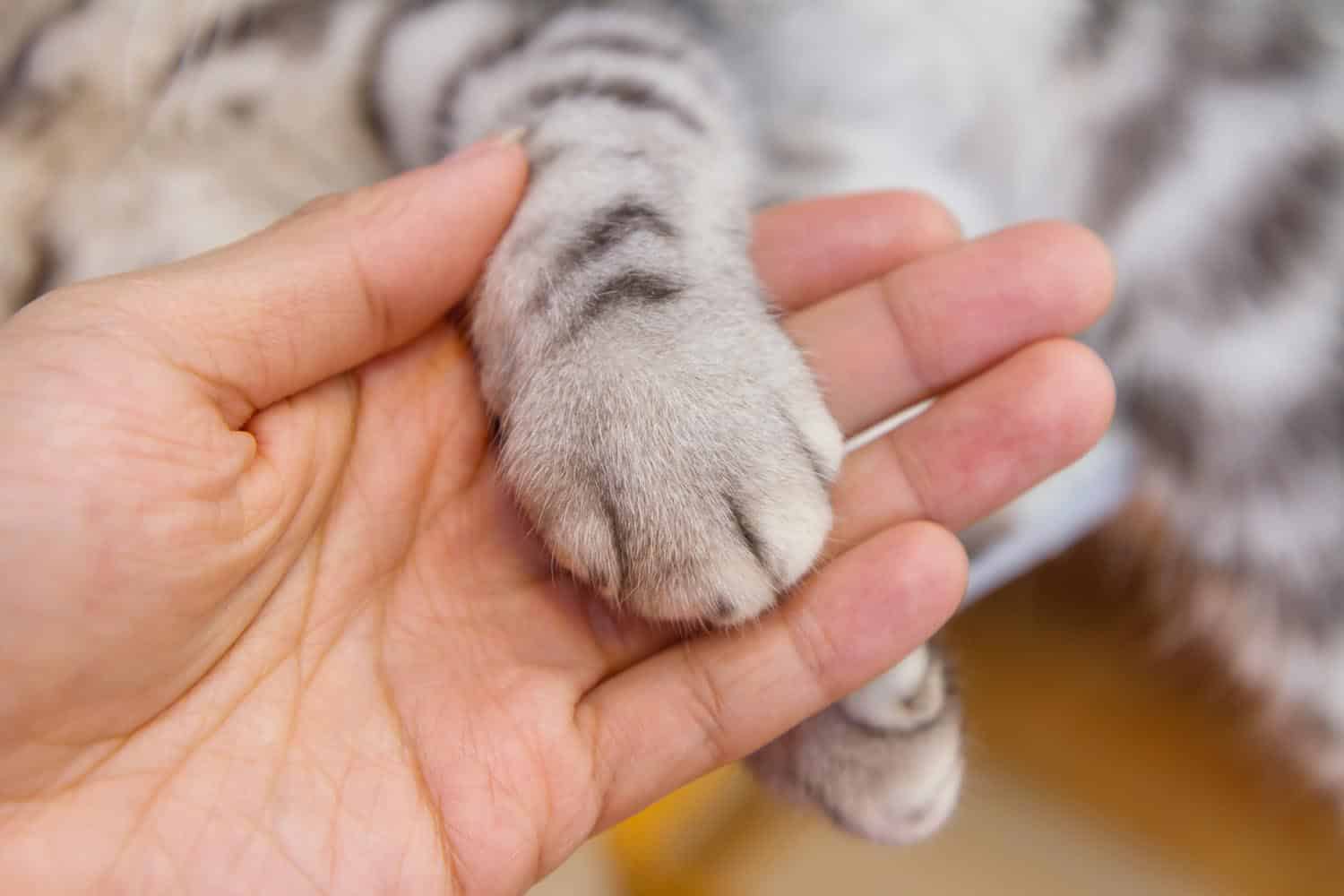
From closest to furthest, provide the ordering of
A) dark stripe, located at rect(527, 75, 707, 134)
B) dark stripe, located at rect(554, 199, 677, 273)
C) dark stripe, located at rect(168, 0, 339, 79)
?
dark stripe, located at rect(554, 199, 677, 273) < dark stripe, located at rect(527, 75, 707, 134) < dark stripe, located at rect(168, 0, 339, 79)

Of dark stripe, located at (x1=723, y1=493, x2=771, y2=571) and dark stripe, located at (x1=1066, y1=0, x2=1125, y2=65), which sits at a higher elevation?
dark stripe, located at (x1=1066, y1=0, x2=1125, y2=65)

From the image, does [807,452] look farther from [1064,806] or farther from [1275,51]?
[1064,806]

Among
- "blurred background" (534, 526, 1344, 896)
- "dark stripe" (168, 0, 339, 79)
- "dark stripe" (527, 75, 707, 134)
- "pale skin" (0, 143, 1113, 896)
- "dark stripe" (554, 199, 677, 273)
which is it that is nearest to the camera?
"pale skin" (0, 143, 1113, 896)

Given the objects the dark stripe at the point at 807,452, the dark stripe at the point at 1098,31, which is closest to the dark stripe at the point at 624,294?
the dark stripe at the point at 807,452

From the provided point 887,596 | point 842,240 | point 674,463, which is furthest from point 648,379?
point 842,240

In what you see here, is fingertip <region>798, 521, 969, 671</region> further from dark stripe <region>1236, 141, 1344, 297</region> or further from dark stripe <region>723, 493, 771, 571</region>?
dark stripe <region>1236, 141, 1344, 297</region>

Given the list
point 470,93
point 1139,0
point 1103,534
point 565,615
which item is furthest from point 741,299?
point 1103,534

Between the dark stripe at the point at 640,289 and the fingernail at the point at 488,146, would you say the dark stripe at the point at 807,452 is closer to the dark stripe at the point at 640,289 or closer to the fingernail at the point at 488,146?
the dark stripe at the point at 640,289

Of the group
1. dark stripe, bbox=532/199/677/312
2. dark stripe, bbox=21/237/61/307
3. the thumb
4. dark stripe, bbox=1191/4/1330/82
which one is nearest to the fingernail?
the thumb
